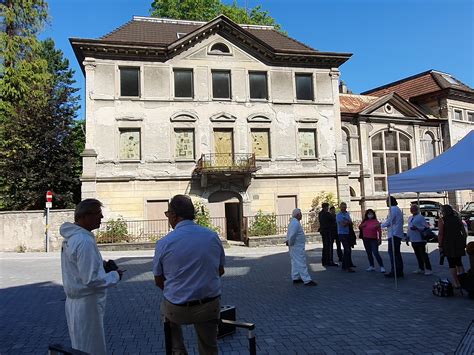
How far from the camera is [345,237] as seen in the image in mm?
11781

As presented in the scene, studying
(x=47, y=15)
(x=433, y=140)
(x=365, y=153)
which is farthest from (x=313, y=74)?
(x=47, y=15)

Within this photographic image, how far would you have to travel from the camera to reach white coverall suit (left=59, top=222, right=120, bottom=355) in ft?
11.8

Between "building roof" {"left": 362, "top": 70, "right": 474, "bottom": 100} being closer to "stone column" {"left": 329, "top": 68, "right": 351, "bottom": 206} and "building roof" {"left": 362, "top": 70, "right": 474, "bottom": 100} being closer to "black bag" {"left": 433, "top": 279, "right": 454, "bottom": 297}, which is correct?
"stone column" {"left": 329, "top": 68, "right": 351, "bottom": 206}

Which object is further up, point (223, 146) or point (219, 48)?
point (219, 48)

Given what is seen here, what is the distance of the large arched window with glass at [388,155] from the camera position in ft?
100

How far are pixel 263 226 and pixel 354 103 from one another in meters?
14.6

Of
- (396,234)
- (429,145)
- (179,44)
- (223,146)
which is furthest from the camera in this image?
(429,145)

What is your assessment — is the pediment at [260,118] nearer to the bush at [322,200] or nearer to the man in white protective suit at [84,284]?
the bush at [322,200]

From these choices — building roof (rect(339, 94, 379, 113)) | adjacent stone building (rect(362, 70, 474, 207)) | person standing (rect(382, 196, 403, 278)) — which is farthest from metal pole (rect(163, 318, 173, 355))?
adjacent stone building (rect(362, 70, 474, 207))

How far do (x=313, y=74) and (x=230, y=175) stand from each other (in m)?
8.88

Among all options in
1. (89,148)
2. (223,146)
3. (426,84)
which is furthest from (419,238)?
(426,84)

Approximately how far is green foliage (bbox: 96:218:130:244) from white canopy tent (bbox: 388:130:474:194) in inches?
615

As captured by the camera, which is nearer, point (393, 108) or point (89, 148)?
point (89, 148)

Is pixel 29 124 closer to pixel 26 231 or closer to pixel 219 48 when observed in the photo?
pixel 26 231
